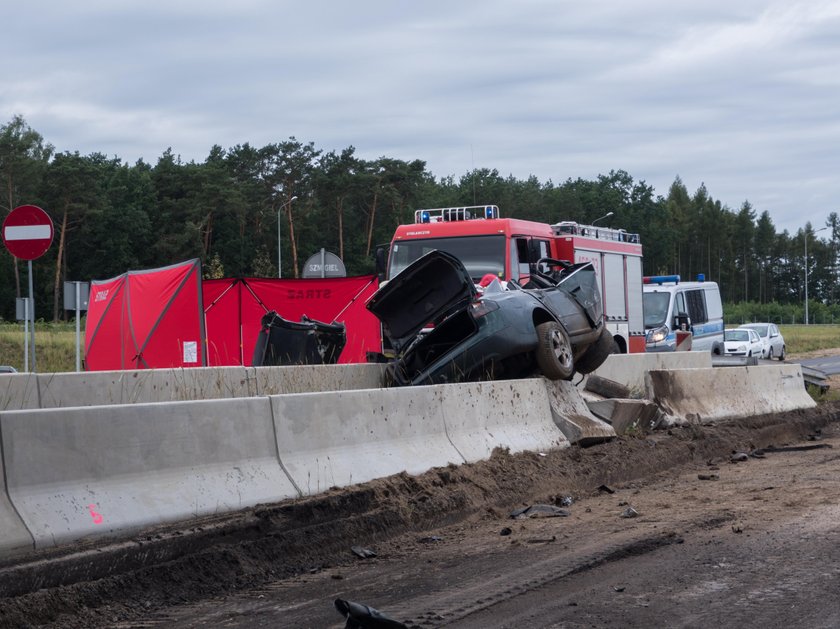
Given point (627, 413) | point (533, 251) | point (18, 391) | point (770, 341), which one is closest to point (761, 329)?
point (770, 341)

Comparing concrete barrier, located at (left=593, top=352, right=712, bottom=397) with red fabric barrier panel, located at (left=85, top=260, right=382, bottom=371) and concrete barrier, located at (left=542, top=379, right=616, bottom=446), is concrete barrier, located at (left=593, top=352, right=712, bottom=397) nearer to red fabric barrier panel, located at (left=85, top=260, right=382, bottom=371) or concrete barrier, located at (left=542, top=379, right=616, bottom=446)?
concrete barrier, located at (left=542, top=379, right=616, bottom=446)

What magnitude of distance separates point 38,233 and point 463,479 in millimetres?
6199

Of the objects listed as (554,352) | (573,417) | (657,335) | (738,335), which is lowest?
(738,335)

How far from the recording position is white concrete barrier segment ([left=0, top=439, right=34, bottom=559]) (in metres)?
5.12

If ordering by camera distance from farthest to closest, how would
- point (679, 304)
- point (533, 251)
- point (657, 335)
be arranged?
point (679, 304) < point (657, 335) < point (533, 251)

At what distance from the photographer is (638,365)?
45.3ft

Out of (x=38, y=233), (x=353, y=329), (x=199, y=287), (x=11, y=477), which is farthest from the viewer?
(x=353, y=329)

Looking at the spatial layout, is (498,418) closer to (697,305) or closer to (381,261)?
(381,261)

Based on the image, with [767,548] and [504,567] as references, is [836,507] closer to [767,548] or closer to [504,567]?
[767,548]

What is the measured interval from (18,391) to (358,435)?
3.87 m

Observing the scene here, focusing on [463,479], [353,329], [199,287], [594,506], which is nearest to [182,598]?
[463,479]

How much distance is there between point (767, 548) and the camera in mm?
6414

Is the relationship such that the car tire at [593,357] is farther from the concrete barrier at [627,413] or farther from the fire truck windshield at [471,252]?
the fire truck windshield at [471,252]

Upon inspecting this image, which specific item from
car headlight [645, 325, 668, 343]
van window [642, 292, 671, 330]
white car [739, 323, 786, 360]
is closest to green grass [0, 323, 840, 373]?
car headlight [645, 325, 668, 343]
